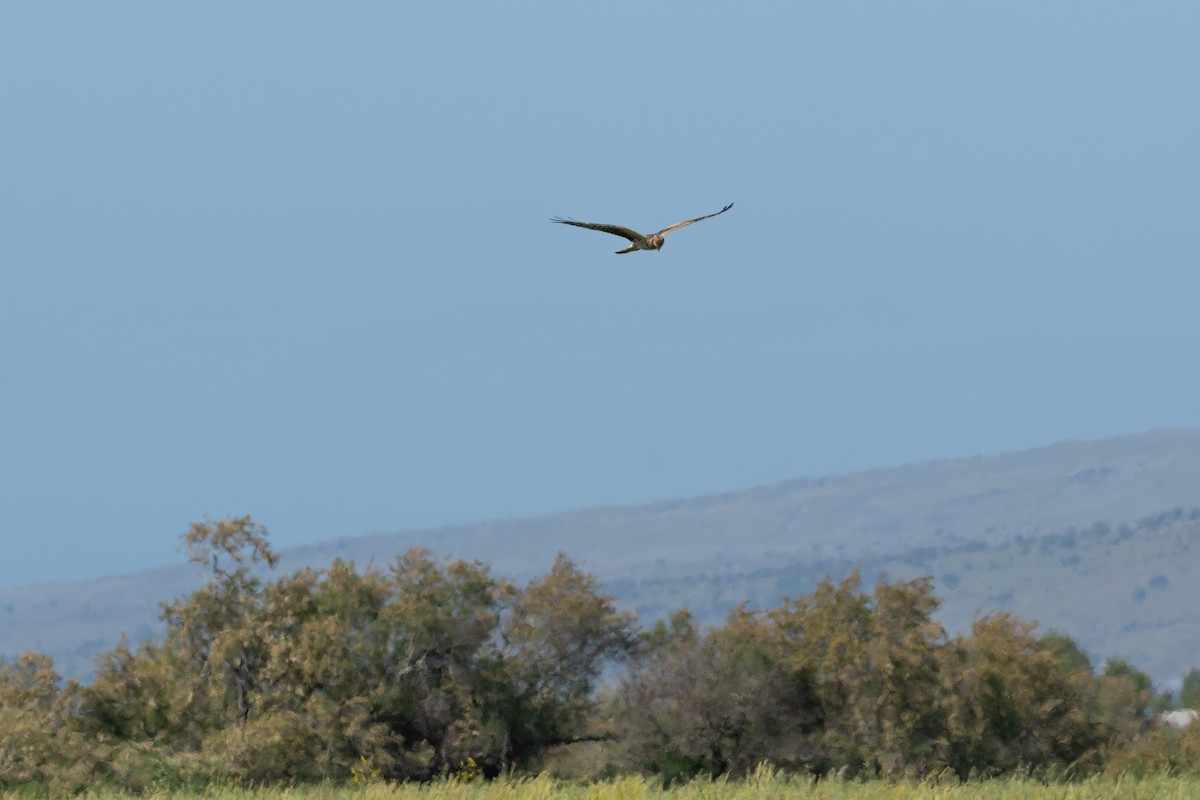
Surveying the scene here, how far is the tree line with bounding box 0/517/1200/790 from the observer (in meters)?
46.8

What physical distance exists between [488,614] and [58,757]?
11.7 meters

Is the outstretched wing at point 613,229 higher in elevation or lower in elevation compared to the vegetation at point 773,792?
higher

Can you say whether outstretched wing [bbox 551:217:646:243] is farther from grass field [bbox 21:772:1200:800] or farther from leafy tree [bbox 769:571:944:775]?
leafy tree [bbox 769:571:944:775]

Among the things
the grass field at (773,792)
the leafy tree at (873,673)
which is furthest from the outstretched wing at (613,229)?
the leafy tree at (873,673)

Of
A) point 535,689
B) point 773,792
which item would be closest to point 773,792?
point 773,792

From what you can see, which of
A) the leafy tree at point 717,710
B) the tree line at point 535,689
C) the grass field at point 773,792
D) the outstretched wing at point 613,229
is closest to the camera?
the outstretched wing at point 613,229

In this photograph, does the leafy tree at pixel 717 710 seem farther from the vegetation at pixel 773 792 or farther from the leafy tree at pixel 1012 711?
the vegetation at pixel 773 792

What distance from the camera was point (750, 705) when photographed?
48469 millimetres

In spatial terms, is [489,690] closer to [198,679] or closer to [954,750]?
[198,679]

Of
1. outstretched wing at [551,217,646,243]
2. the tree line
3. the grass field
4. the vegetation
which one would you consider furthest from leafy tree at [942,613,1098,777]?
outstretched wing at [551,217,646,243]

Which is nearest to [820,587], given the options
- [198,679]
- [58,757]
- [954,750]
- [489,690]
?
[954,750]

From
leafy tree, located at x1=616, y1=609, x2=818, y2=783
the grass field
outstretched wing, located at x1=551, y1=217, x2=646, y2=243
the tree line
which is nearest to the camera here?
outstretched wing, located at x1=551, y1=217, x2=646, y2=243

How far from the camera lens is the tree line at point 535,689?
154 ft

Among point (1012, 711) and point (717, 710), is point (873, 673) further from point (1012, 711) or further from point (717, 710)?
point (717, 710)
